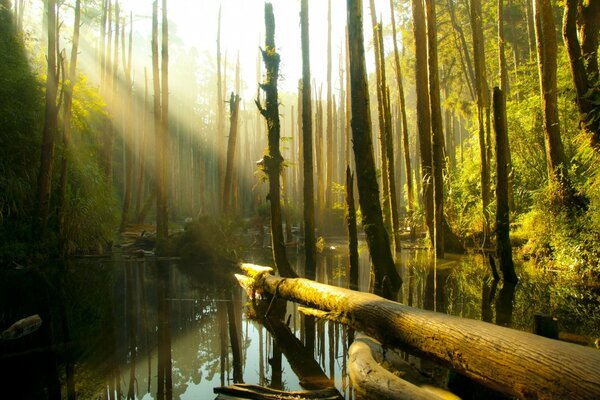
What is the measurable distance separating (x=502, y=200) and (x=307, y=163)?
4404 mm

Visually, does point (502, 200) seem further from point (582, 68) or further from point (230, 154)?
point (230, 154)

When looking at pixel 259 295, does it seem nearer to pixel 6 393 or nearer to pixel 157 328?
pixel 157 328

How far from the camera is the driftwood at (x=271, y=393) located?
12.8ft

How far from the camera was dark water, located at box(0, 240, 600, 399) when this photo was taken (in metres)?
4.64

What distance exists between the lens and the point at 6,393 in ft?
13.7

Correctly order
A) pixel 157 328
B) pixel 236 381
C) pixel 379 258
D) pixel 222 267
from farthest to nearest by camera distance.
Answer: pixel 222 267
pixel 379 258
pixel 157 328
pixel 236 381

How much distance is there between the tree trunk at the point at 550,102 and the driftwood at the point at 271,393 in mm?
8388

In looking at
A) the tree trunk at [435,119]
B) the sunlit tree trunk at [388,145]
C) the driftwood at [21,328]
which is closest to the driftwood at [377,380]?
the driftwood at [21,328]

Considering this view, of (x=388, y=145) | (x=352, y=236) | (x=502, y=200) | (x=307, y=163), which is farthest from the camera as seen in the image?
(x=388, y=145)

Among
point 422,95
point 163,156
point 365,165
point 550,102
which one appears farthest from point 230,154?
point 550,102

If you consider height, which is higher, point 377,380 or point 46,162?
point 46,162

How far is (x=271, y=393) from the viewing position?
13.0 feet

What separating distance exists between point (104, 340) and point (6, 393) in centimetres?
196

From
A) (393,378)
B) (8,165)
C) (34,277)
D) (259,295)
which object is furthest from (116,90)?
(393,378)
